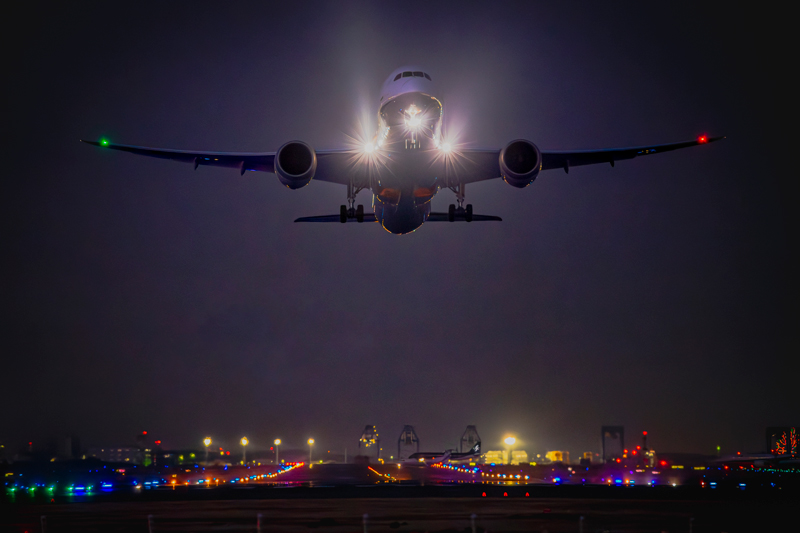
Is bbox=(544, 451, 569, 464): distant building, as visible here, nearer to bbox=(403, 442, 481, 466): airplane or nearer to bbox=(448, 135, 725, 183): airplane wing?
bbox=(403, 442, 481, 466): airplane

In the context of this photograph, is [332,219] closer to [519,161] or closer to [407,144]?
[407,144]

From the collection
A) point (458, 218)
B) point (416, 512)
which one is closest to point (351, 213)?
point (458, 218)

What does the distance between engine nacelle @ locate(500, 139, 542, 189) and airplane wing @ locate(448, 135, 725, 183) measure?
304 centimetres

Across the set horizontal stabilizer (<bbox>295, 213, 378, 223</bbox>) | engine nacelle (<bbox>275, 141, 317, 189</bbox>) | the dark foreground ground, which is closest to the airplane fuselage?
engine nacelle (<bbox>275, 141, 317, 189</bbox>)

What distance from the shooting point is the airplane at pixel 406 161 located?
1160 inches

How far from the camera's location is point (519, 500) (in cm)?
3506

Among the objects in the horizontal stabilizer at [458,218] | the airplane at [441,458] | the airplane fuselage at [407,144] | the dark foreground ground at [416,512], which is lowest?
the airplane at [441,458]

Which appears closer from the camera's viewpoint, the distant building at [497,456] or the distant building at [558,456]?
the distant building at [558,456]

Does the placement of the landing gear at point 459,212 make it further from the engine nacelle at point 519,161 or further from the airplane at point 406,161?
the engine nacelle at point 519,161

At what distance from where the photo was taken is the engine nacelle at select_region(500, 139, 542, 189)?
30359 millimetres

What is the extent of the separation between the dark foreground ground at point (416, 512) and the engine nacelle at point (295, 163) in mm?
14341

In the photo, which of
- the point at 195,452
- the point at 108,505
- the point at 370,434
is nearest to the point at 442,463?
the point at 195,452

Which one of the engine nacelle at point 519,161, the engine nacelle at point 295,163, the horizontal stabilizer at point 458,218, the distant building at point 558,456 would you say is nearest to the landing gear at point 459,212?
the horizontal stabilizer at point 458,218

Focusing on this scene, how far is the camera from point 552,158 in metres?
35.4
